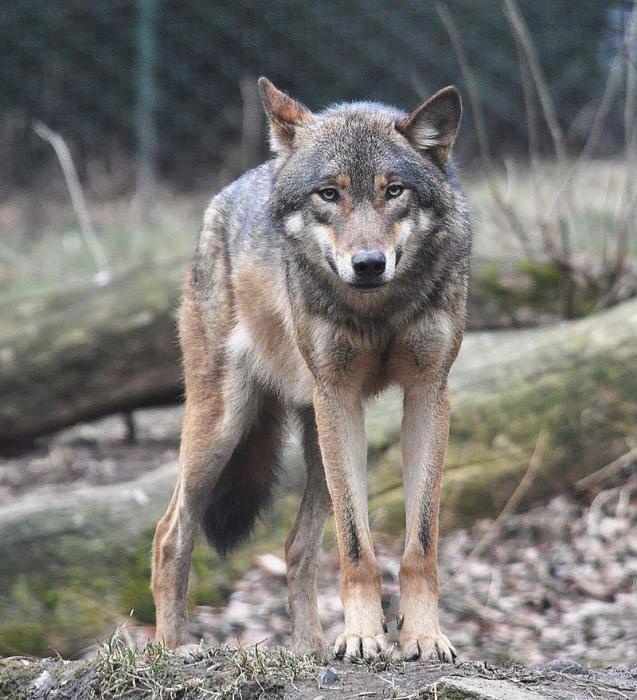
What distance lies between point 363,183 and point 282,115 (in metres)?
0.55

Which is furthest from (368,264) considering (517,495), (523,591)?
(517,495)

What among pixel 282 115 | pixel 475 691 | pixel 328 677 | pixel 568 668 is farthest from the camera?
pixel 282 115

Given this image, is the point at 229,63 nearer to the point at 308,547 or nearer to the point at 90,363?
the point at 90,363

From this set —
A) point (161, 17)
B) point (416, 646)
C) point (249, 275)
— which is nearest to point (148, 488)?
point (249, 275)

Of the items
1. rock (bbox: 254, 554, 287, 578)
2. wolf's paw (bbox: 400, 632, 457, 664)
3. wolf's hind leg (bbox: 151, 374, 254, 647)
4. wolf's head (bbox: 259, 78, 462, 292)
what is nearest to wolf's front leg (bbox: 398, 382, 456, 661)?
wolf's paw (bbox: 400, 632, 457, 664)

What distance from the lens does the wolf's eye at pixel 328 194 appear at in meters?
3.71

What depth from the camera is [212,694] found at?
3236 millimetres

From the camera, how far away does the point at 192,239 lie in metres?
10.8

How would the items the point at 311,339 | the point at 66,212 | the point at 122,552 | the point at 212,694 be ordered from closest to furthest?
1. the point at 212,694
2. the point at 311,339
3. the point at 122,552
4. the point at 66,212

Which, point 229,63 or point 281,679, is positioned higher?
point 229,63

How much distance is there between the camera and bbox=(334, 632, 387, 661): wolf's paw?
11.3 feet

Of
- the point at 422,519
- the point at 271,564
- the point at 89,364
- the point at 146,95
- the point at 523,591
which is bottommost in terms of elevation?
the point at 523,591

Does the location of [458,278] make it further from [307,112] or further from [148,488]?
[148,488]

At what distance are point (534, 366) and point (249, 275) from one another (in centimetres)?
247
